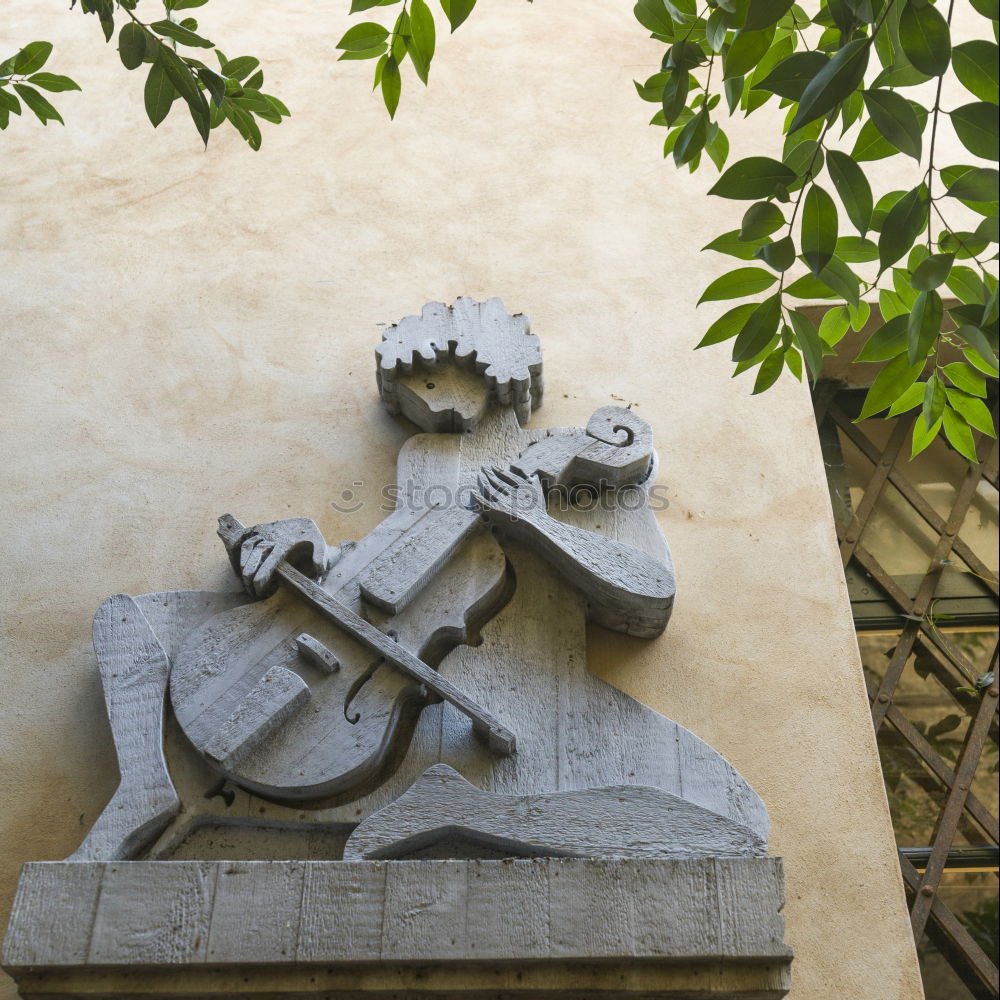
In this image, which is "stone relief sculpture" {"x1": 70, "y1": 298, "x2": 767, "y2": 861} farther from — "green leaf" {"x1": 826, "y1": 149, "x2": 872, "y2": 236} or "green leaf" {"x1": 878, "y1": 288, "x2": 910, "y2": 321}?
"green leaf" {"x1": 826, "y1": 149, "x2": 872, "y2": 236}

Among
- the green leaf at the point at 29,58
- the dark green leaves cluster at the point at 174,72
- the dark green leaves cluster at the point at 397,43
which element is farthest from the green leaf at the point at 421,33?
the green leaf at the point at 29,58

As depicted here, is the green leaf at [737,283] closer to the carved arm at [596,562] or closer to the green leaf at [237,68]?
the carved arm at [596,562]

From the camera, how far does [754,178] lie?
1762 mm

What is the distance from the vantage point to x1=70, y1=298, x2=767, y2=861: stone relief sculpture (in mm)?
2135

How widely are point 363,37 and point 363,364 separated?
1206 mm

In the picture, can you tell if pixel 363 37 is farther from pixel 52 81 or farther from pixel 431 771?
pixel 431 771

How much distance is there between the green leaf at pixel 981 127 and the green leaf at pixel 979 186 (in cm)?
4

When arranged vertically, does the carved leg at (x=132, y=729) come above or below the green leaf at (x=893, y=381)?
below

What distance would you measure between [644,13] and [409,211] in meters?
1.81

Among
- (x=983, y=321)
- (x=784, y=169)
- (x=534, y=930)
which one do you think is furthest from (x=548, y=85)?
(x=534, y=930)

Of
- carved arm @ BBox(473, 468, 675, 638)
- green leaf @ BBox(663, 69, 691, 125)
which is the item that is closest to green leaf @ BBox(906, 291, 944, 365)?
green leaf @ BBox(663, 69, 691, 125)

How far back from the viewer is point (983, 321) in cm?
163

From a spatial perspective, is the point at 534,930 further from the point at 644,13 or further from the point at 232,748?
the point at 644,13

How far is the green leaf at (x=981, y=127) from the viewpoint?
150 centimetres
